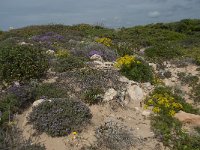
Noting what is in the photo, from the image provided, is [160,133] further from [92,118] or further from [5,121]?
[5,121]

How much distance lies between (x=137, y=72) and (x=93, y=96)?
102 inches

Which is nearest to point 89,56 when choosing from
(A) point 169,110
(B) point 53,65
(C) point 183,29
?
(B) point 53,65

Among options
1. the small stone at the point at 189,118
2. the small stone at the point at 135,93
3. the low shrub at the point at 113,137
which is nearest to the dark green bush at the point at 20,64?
the small stone at the point at 135,93

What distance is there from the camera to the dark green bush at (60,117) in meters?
9.18

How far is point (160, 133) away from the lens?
31.4 ft

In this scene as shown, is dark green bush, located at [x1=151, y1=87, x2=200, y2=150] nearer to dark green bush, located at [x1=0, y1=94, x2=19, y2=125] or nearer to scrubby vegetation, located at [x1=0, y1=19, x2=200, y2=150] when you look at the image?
scrubby vegetation, located at [x1=0, y1=19, x2=200, y2=150]

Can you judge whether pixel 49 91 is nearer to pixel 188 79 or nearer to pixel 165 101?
pixel 165 101

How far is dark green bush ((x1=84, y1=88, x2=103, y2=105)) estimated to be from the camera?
10.4 metres

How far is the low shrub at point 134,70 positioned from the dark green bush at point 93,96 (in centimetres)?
204

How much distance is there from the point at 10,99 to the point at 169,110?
4432mm

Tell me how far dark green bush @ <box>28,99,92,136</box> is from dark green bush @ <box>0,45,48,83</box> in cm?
204

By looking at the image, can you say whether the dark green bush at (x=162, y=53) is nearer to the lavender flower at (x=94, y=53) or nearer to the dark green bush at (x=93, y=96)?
the lavender flower at (x=94, y=53)

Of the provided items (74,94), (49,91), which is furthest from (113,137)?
(49,91)

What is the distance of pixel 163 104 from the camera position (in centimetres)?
1080
